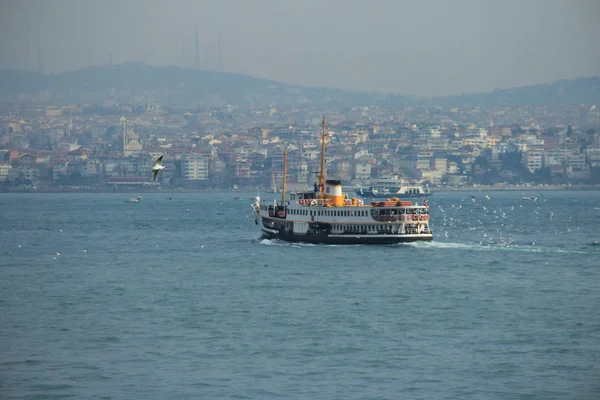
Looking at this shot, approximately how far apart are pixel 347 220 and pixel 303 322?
68.1 feet

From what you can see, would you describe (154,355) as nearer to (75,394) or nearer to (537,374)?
(75,394)

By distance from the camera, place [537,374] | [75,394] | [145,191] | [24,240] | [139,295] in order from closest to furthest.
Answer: [75,394] → [537,374] → [139,295] → [24,240] → [145,191]

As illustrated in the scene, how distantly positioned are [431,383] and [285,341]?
5090 mm

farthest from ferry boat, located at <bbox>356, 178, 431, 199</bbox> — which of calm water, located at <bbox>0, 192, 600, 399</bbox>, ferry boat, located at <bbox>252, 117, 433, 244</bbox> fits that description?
ferry boat, located at <bbox>252, 117, 433, 244</bbox>

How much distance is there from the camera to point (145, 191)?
19825cm

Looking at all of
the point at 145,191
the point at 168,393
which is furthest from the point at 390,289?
the point at 145,191

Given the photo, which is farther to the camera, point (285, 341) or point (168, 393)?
point (285, 341)

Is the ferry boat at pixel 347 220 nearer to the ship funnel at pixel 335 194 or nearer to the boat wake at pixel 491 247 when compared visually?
the ship funnel at pixel 335 194

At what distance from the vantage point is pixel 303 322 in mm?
30234

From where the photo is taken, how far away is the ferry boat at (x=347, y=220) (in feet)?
164

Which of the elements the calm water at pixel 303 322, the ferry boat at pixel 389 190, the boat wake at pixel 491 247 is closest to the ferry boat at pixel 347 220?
the boat wake at pixel 491 247

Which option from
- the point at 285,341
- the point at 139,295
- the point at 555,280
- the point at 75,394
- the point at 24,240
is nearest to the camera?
the point at 75,394

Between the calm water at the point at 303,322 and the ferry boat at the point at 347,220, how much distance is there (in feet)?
2.47

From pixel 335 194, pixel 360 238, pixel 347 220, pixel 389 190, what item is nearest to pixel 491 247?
pixel 360 238
